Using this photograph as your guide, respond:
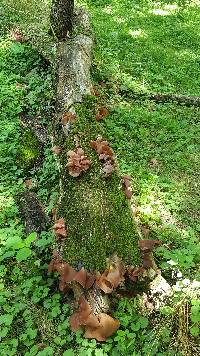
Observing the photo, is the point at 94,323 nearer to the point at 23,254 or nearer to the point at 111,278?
the point at 111,278

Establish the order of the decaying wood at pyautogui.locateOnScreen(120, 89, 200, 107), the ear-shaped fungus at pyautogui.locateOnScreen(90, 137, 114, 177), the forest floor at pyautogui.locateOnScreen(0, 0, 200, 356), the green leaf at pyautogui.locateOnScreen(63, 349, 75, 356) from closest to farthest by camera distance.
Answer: the green leaf at pyautogui.locateOnScreen(63, 349, 75, 356)
the forest floor at pyautogui.locateOnScreen(0, 0, 200, 356)
the ear-shaped fungus at pyautogui.locateOnScreen(90, 137, 114, 177)
the decaying wood at pyautogui.locateOnScreen(120, 89, 200, 107)

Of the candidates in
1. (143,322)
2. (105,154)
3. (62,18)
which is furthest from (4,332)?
(62,18)

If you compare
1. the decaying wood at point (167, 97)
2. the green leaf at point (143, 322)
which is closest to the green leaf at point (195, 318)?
the green leaf at point (143, 322)

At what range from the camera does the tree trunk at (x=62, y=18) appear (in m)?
9.03

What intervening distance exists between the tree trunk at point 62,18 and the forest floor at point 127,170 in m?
0.71

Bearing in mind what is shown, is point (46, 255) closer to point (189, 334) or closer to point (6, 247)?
point (6, 247)

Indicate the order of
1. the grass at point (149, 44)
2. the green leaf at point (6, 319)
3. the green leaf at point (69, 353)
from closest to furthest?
the green leaf at point (69, 353) < the green leaf at point (6, 319) < the grass at point (149, 44)

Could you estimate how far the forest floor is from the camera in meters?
4.11

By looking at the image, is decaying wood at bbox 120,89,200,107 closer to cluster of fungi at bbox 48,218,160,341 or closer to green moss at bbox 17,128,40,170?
green moss at bbox 17,128,40,170

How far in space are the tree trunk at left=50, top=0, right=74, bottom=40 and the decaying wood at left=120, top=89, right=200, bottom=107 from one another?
1886 mm

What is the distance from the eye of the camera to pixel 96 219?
182 inches

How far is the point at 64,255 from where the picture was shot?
4.47 meters

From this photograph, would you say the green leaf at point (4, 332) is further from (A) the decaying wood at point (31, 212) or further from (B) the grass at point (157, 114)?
(B) the grass at point (157, 114)

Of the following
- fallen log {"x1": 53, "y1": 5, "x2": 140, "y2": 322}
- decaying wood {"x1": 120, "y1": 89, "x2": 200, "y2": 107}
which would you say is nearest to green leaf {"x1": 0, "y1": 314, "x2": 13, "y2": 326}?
fallen log {"x1": 53, "y1": 5, "x2": 140, "y2": 322}
